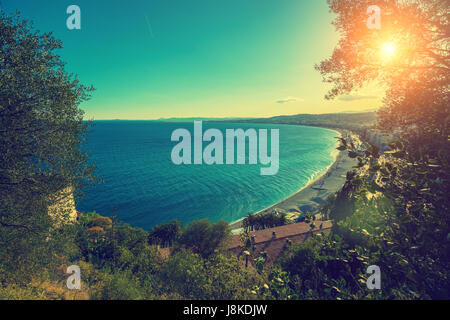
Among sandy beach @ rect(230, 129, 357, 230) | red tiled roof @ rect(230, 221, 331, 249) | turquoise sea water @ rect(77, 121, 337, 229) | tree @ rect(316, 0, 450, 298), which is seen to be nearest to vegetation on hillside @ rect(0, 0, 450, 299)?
tree @ rect(316, 0, 450, 298)

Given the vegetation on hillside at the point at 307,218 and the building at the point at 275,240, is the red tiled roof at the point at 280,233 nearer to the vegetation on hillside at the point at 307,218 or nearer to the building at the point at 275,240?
the building at the point at 275,240

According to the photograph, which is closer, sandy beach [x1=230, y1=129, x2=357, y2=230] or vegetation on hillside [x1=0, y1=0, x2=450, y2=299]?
vegetation on hillside [x1=0, y1=0, x2=450, y2=299]

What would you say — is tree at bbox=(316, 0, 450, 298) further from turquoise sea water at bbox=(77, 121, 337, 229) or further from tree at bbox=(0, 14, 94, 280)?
turquoise sea water at bbox=(77, 121, 337, 229)

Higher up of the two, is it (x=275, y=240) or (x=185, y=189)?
(x=275, y=240)

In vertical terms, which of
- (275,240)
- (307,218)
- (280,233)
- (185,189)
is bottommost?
(185,189)

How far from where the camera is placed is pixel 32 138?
8.39 m

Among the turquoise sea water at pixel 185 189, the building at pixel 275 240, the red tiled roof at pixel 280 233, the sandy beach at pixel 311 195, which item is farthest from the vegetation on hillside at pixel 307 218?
the sandy beach at pixel 311 195

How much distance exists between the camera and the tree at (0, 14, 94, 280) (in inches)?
303

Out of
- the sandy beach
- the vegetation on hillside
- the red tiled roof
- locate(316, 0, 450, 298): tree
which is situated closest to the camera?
locate(316, 0, 450, 298): tree

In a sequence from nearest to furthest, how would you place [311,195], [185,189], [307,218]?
1. [307,218]
2. [311,195]
3. [185,189]

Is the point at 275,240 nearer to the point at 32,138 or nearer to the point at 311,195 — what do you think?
the point at 32,138

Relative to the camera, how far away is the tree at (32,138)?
25.3ft

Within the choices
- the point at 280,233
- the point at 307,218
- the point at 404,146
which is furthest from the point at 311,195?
the point at 404,146
